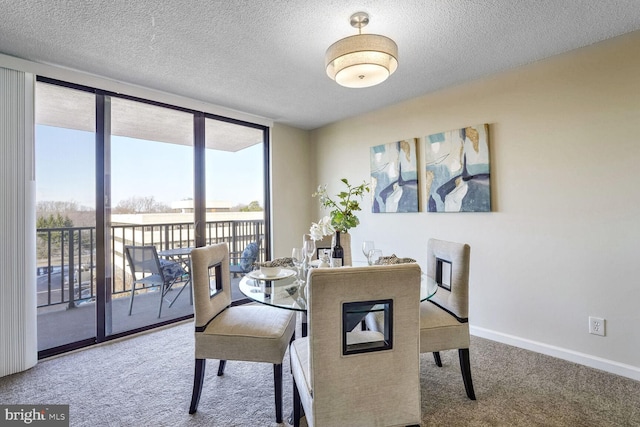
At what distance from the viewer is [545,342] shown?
2.48 metres

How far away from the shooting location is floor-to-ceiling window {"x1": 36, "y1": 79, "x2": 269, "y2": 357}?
2615 millimetres

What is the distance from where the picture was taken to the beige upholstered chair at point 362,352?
3.95 ft

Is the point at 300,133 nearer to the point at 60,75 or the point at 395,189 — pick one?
the point at 395,189

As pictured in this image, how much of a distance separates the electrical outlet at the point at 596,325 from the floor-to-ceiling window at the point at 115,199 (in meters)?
3.57

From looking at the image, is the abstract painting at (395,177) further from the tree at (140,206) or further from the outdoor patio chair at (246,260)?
the tree at (140,206)

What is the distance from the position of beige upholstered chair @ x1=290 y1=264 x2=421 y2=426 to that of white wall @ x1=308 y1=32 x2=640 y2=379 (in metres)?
1.87

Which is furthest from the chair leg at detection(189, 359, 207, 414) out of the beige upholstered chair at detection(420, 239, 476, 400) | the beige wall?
the beige wall

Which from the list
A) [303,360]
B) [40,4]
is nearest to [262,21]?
[40,4]

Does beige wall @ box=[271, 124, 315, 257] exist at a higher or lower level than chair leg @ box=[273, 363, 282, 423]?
higher

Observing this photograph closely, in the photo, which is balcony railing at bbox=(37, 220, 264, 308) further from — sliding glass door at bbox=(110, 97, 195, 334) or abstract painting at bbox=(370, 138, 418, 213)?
abstract painting at bbox=(370, 138, 418, 213)

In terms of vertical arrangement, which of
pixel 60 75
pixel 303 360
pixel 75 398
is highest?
pixel 60 75

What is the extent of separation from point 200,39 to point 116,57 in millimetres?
771

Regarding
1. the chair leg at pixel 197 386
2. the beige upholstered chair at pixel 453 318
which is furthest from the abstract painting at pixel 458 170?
the chair leg at pixel 197 386

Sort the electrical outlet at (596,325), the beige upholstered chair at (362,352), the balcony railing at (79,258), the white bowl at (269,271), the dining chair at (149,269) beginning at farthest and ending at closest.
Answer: the dining chair at (149,269)
the balcony railing at (79,258)
the electrical outlet at (596,325)
the white bowl at (269,271)
the beige upholstered chair at (362,352)
